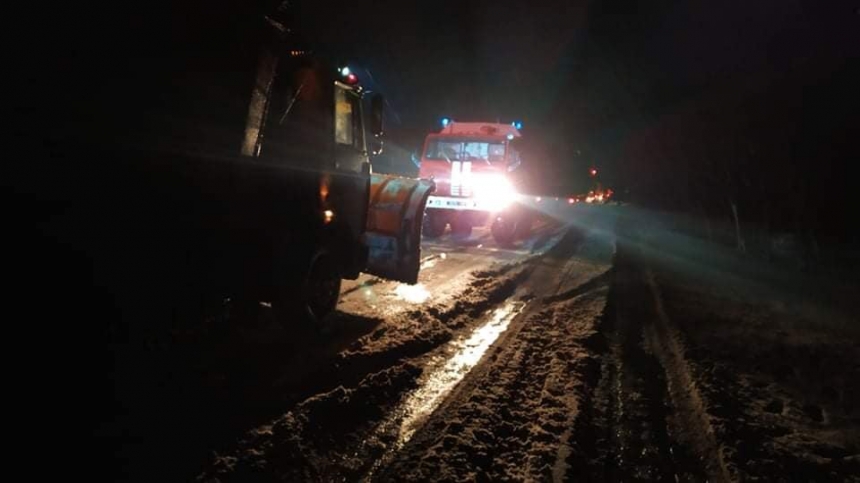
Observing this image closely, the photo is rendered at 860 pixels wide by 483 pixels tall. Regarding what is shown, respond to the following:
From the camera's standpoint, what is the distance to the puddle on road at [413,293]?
744 centimetres

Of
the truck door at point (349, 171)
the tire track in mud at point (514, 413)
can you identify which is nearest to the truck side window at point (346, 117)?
the truck door at point (349, 171)

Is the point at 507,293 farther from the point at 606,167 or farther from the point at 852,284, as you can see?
the point at 606,167

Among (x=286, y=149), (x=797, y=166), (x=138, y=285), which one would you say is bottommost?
(x=138, y=285)

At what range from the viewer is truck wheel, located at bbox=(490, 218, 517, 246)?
14.8m

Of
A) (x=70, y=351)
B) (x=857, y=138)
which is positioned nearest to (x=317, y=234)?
(x=70, y=351)

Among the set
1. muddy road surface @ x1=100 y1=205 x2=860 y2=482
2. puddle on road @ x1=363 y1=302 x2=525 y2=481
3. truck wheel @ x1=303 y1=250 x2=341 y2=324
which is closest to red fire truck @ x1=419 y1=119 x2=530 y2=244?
muddy road surface @ x1=100 y1=205 x2=860 y2=482

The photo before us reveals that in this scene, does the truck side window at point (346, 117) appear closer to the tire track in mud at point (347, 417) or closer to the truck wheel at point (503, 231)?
the tire track in mud at point (347, 417)

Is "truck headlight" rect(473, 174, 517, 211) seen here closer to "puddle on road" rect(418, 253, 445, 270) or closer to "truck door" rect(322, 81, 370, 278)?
"puddle on road" rect(418, 253, 445, 270)

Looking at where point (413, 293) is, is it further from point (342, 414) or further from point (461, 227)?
point (461, 227)

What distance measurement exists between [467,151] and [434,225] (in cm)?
225

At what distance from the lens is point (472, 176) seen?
1439 cm

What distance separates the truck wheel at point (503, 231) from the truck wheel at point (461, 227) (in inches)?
33.2

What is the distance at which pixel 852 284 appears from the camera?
1277 cm

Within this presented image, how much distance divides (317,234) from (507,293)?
13.1ft
